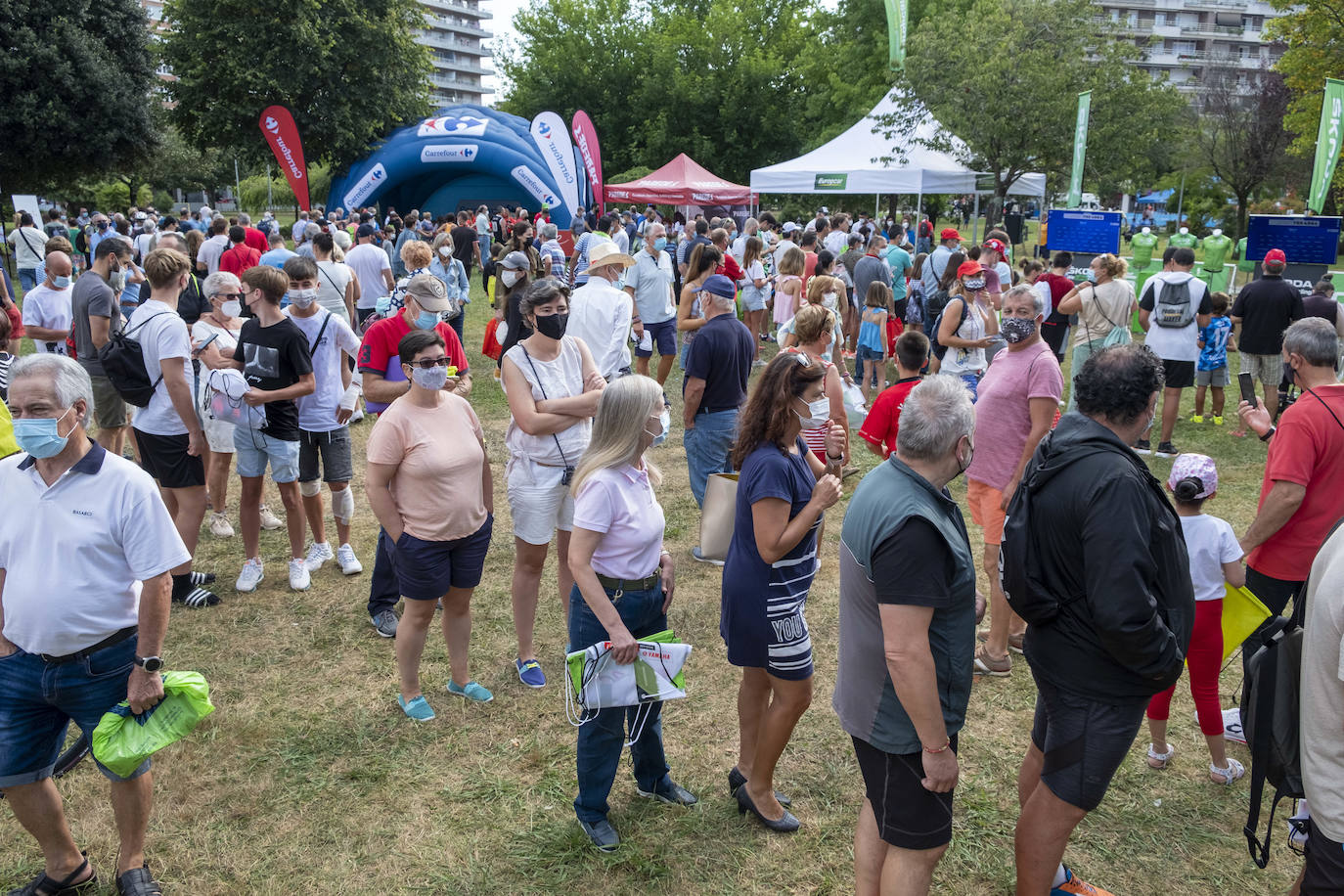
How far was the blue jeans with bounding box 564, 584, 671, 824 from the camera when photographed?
3113 millimetres

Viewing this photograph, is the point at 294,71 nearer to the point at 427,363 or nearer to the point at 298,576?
the point at 298,576

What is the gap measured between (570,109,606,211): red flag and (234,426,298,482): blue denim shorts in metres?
19.6

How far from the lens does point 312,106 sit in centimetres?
2856

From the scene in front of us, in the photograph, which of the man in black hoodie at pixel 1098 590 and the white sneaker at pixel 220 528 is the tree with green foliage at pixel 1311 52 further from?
the white sneaker at pixel 220 528

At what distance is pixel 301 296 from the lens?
5.18 metres

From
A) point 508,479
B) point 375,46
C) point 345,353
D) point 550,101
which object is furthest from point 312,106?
point 508,479

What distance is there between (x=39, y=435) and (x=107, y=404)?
427cm

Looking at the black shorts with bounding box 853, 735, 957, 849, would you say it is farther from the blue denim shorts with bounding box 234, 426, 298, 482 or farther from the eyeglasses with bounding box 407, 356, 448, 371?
the blue denim shorts with bounding box 234, 426, 298, 482

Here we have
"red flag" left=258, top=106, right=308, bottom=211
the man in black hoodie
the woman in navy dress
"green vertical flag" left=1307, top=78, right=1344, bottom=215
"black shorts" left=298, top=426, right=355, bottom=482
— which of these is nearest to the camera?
the man in black hoodie

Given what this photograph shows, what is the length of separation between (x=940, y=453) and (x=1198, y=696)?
2.10 m

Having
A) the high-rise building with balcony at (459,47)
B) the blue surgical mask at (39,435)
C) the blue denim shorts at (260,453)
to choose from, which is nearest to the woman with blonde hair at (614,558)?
the blue surgical mask at (39,435)

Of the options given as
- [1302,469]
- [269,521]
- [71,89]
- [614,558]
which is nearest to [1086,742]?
[614,558]

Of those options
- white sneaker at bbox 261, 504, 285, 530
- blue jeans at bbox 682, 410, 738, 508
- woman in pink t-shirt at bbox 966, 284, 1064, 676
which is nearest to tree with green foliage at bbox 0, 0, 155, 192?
white sneaker at bbox 261, 504, 285, 530

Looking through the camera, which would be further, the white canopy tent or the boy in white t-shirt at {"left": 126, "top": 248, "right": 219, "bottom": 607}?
the white canopy tent
